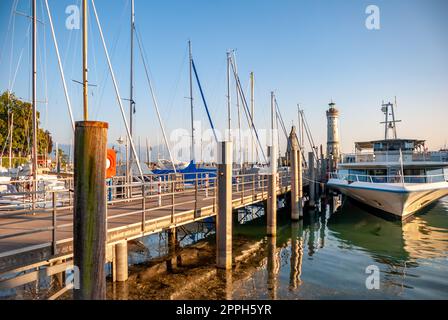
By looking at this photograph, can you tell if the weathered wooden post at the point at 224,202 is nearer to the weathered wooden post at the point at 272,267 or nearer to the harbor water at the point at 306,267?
the harbor water at the point at 306,267

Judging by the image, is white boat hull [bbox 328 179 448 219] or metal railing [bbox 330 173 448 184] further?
metal railing [bbox 330 173 448 184]

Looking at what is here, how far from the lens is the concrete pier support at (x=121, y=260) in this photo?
8602 mm

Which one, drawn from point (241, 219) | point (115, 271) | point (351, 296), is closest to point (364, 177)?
point (241, 219)

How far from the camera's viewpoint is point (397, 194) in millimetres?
18312

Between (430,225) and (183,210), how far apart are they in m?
15.8

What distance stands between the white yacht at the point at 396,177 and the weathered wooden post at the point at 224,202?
12.4m

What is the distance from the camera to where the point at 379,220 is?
66.7ft

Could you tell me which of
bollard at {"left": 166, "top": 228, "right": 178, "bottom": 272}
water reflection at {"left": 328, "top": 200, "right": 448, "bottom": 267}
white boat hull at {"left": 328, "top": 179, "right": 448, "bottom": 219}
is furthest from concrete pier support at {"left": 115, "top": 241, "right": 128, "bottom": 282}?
white boat hull at {"left": 328, "top": 179, "right": 448, "bottom": 219}

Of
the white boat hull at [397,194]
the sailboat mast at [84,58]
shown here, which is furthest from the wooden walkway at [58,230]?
the white boat hull at [397,194]

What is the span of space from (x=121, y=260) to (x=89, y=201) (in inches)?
188

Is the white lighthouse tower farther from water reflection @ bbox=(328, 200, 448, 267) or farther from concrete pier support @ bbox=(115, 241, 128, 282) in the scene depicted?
concrete pier support @ bbox=(115, 241, 128, 282)

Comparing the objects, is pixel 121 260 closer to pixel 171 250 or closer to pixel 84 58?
pixel 171 250

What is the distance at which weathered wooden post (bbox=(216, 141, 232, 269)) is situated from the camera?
1018 centimetres
